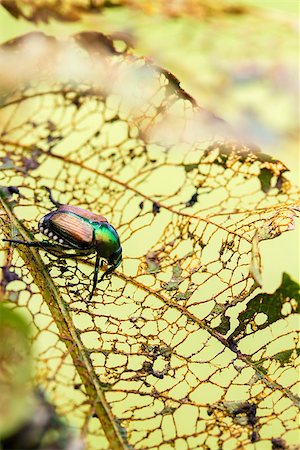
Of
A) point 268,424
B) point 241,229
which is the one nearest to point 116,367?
point 268,424

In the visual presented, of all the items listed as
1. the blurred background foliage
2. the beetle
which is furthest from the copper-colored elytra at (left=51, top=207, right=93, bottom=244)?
the blurred background foliage

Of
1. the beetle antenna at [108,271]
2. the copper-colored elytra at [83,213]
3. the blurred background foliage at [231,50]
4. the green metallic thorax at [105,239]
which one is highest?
the blurred background foliage at [231,50]

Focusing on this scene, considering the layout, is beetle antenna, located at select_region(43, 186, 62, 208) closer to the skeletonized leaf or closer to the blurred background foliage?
the skeletonized leaf

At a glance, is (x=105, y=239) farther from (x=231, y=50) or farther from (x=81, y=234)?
(x=231, y=50)

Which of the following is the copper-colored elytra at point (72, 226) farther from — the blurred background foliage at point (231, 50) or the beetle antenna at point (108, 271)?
the blurred background foliage at point (231, 50)

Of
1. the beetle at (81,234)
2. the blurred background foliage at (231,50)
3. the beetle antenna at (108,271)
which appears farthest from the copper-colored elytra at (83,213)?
the blurred background foliage at (231,50)

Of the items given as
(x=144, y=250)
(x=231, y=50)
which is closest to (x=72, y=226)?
(x=144, y=250)

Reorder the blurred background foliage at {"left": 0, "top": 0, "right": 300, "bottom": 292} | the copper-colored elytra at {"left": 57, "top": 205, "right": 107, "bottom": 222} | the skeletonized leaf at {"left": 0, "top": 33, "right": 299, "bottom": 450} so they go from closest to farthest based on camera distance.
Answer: the skeletonized leaf at {"left": 0, "top": 33, "right": 299, "bottom": 450}, the copper-colored elytra at {"left": 57, "top": 205, "right": 107, "bottom": 222}, the blurred background foliage at {"left": 0, "top": 0, "right": 300, "bottom": 292}

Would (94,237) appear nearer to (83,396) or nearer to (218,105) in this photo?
(83,396)
